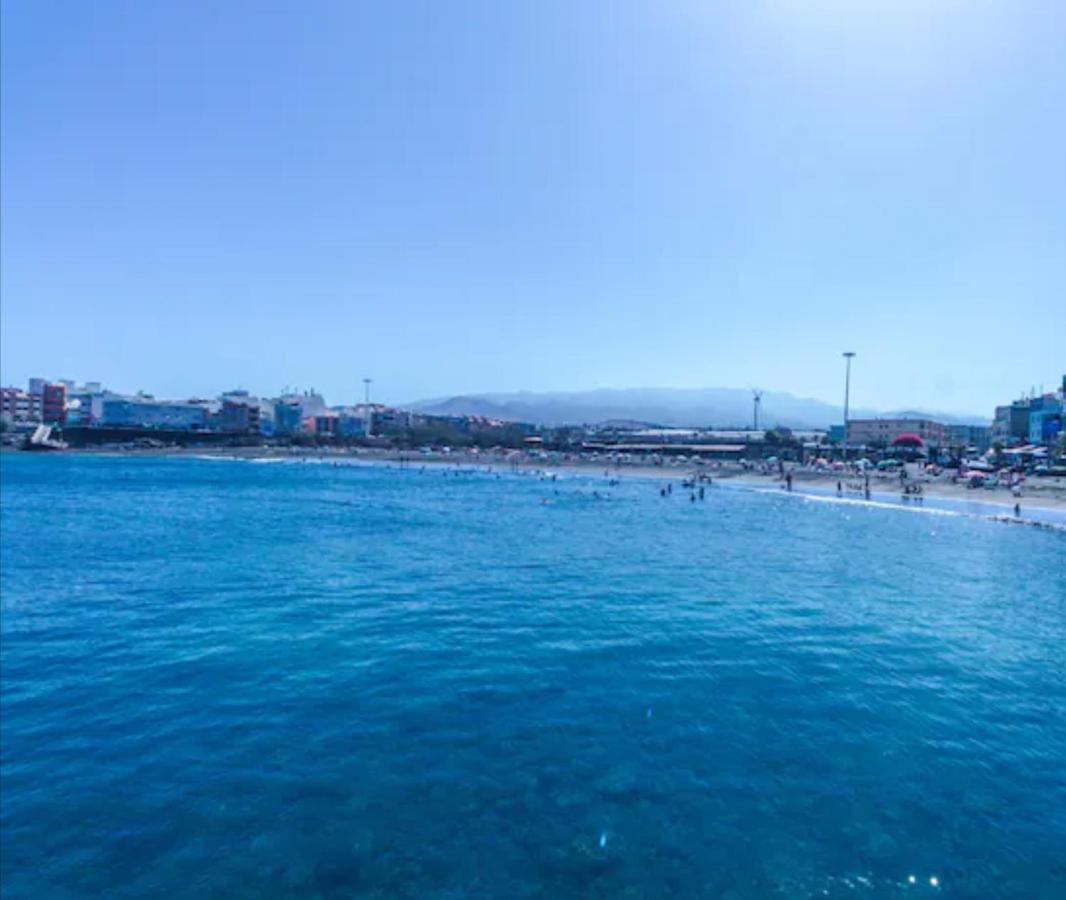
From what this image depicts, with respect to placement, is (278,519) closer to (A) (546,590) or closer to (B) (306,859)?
(A) (546,590)

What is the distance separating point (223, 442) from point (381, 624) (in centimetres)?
13479

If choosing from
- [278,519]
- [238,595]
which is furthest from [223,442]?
[238,595]

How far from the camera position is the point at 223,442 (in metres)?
136

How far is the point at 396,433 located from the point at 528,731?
158900mm

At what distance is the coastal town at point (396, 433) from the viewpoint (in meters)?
105

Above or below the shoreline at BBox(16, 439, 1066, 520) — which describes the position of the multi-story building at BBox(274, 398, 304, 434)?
above

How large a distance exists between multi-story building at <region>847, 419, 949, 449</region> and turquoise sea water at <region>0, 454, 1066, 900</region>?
377ft

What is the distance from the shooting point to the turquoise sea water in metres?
7.25

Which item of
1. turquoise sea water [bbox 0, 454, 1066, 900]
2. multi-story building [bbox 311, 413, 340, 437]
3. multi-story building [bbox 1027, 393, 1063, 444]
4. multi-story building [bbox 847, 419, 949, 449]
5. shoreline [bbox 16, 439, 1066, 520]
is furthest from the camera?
multi-story building [bbox 311, 413, 340, 437]

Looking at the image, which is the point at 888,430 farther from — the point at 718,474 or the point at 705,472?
the point at 718,474

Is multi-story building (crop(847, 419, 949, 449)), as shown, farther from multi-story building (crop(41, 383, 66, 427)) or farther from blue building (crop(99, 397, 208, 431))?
multi-story building (crop(41, 383, 66, 427))

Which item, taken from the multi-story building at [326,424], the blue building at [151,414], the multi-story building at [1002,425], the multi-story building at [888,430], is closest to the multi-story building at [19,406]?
the blue building at [151,414]

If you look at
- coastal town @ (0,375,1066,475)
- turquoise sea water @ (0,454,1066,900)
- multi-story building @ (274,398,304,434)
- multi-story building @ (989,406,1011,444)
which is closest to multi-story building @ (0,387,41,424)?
coastal town @ (0,375,1066,475)

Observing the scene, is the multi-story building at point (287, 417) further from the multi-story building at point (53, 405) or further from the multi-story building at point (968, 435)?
the multi-story building at point (968, 435)
